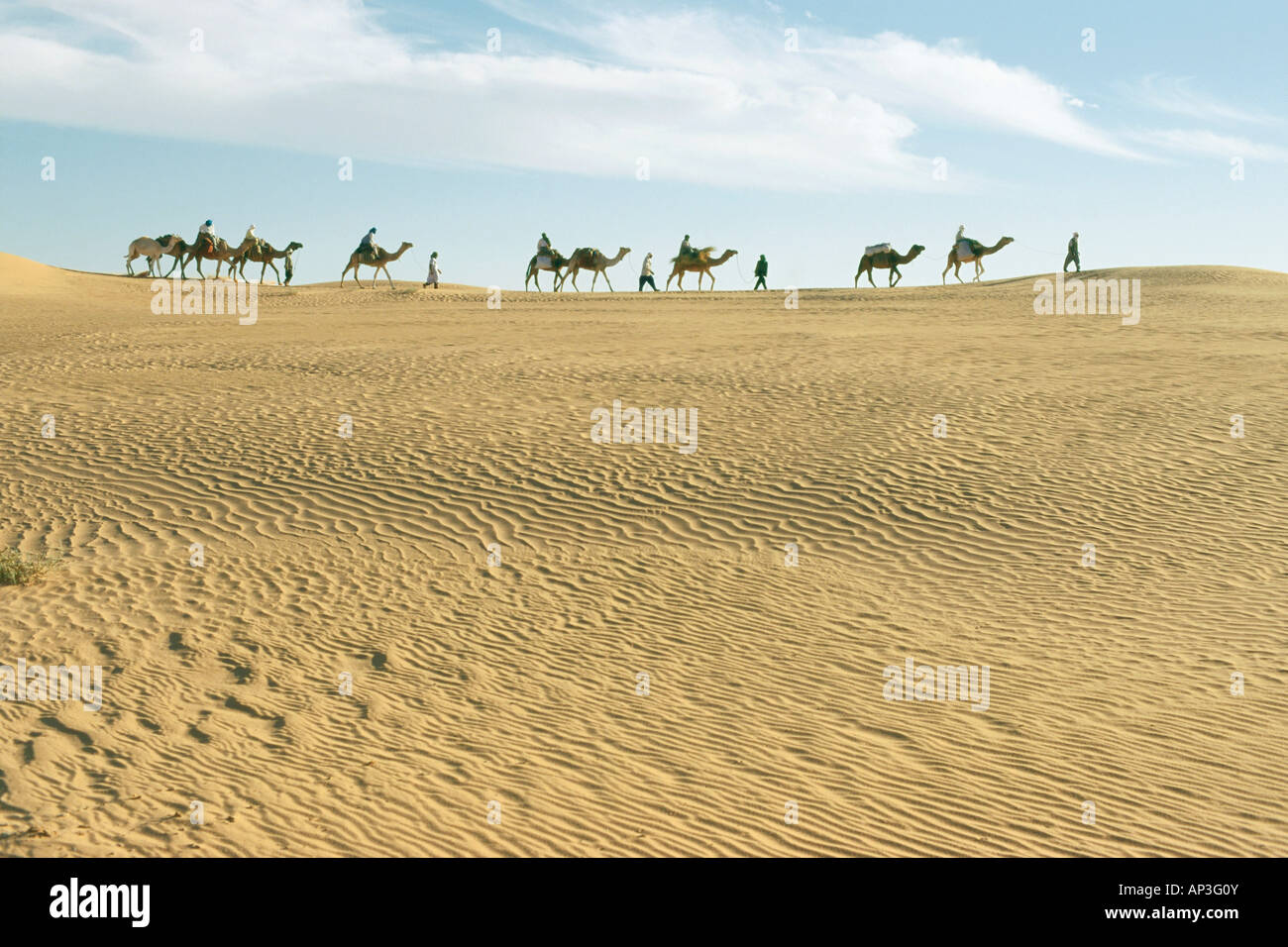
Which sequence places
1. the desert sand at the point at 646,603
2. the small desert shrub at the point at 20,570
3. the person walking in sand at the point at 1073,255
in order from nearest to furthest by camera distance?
the desert sand at the point at 646,603 → the small desert shrub at the point at 20,570 → the person walking in sand at the point at 1073,255

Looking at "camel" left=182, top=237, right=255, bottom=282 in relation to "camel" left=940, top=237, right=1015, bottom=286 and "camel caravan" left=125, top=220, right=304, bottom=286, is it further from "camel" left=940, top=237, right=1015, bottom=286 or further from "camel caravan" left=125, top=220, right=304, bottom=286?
"camel" left=940, top=237, right=1015, bottom=286

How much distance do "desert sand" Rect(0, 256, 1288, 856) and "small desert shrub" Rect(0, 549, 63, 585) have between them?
0.18m

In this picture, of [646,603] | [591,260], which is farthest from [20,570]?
[591,260]

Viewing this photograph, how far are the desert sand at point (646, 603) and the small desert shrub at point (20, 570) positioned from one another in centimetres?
18

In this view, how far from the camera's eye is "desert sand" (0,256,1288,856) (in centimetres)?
659

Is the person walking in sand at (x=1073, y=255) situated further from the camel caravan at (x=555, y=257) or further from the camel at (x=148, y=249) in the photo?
the camel at (x=148, y=249)

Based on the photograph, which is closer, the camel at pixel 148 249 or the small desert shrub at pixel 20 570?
the small desert shrub at pixel 20 570

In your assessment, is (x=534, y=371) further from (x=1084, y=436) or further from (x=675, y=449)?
(x=1084, y=436)

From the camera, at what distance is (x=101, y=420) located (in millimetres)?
16594

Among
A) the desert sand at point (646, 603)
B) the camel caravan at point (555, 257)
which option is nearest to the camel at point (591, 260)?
the camel caravan at point (555, 257)

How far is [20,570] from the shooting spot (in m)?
10.6

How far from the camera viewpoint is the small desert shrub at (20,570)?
10.5m
